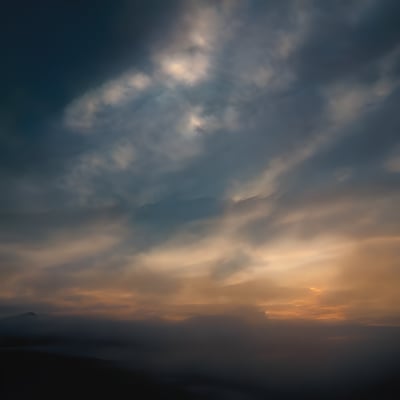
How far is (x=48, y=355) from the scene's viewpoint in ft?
306

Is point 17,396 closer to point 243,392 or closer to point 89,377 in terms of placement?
point 89,377

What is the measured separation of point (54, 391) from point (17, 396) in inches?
242

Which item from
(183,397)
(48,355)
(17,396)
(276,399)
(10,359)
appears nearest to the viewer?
(17,396)

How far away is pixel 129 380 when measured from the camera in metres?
76.1

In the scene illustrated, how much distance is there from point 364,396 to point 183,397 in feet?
121

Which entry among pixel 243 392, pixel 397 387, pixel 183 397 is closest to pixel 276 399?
pixel 243 392

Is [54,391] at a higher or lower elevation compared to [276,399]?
higher

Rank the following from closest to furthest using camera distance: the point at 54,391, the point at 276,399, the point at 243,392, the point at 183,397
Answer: the point at 54,391
the point at 183,397
the point at 276,399
the point at 243,392

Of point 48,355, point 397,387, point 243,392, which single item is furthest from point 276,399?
point 48,355

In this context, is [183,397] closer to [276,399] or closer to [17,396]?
[276,399]

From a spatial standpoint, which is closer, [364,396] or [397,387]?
[364,396]

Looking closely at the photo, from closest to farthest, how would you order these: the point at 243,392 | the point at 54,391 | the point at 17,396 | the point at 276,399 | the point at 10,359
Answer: the point at 17,396
the point at 54,391
the point at 276,399
the point at 243,392
the point at 10,359

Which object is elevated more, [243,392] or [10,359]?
[10,359]

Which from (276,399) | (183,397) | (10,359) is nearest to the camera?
(183,397)
